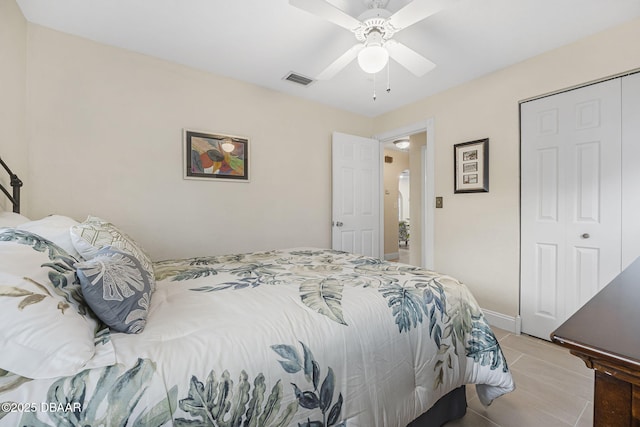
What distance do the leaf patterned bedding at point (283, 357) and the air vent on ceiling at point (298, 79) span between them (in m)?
2.09

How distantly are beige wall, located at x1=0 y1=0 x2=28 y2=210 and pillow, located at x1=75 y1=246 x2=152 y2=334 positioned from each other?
143 centimetres

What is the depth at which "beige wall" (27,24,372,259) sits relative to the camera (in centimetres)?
207

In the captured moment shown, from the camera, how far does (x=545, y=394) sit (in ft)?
5.51

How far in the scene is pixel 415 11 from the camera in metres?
1.52

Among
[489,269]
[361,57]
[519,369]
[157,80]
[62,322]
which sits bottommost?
[519,369]

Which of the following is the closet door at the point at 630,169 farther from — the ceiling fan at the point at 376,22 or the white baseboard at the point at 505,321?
the ceiling fan at the point at 376,22

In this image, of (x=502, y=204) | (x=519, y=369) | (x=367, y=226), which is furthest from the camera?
(x=367, y=226)

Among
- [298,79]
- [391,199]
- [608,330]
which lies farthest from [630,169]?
[391,199]

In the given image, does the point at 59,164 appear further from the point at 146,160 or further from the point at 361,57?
the point at 361,57

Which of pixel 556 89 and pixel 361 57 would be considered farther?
pixel 556 89

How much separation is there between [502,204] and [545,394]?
159cm

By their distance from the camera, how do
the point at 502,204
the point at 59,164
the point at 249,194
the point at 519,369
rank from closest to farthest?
the point at 519,369
the point at 59,164
the point at 502,204
the point at 249,194

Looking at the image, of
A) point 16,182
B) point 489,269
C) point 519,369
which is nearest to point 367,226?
point 489,269

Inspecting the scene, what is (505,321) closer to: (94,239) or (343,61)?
(343,61)
